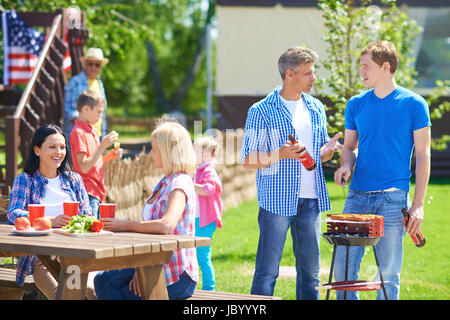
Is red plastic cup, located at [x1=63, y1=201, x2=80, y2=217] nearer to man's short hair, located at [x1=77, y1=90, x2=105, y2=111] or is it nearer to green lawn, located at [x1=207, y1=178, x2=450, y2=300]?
man's short hair, located at [x1=77, y1=90, x2=105, y2=111]

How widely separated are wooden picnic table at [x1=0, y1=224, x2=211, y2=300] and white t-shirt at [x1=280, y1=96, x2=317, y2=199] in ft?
4.17

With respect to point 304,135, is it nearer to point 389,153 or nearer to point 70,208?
point 389,153

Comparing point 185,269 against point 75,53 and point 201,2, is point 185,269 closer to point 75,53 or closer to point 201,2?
point 75,53

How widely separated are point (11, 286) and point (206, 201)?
2064 mm

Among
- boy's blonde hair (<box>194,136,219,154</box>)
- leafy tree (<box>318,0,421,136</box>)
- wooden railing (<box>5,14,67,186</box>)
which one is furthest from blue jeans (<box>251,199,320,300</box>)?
wooden railing (<box>5,14,67,186</box>)

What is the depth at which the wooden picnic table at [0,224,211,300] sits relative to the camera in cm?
364

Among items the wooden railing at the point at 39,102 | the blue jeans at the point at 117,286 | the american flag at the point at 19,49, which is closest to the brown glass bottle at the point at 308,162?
the blue jeans at the point at 117,286

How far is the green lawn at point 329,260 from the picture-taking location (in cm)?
701

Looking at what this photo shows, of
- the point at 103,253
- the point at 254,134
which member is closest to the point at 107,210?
the point at 103,253

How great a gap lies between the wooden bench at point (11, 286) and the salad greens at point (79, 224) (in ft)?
2.84

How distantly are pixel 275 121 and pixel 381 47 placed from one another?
880 millimetres

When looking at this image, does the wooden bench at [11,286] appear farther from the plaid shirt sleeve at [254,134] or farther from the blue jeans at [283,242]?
the plaid shirt sleeve at [254,134]

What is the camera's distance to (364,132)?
4.86 metres
